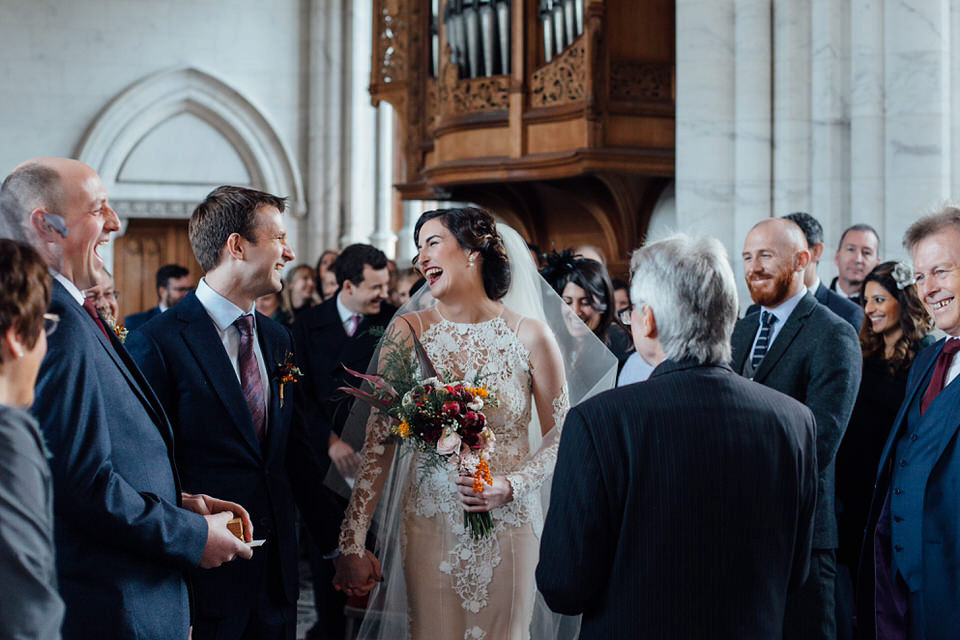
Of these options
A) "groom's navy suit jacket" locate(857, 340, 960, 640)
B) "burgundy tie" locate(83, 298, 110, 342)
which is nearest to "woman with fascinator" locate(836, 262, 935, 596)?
"groom's navy suit jacket" locate(857, 340, 960, 640)

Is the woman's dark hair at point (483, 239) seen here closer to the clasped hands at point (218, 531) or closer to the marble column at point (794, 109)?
the clasped hands at point (218, 531)

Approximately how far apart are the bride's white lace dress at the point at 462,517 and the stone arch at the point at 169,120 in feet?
34.6

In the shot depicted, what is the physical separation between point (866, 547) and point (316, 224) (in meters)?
11.4

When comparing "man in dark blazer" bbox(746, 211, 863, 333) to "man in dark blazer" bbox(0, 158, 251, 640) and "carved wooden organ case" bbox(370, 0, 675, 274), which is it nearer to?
"carved wooden organ case" bbox(370, 0, 675, 274)

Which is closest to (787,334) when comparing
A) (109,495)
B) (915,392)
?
(915,392)

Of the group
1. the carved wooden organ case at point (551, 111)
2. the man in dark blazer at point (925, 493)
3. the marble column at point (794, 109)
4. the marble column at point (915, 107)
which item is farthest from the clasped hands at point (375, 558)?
the carved wooden organ case at point (551, 111)

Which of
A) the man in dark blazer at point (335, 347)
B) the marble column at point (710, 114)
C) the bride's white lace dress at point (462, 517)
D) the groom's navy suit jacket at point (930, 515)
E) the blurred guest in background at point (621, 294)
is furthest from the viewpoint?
the blurred guest in background at point (621, 294)

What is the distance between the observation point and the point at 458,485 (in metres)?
3.04

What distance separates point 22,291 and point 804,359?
275 cm

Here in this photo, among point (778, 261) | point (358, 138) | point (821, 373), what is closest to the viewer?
point (821, 373)

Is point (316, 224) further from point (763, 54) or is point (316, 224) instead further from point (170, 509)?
point (170, 509)

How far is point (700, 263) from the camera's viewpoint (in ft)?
6.96

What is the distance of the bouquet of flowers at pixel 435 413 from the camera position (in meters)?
2.87

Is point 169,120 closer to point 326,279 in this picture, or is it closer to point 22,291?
point 326,279
